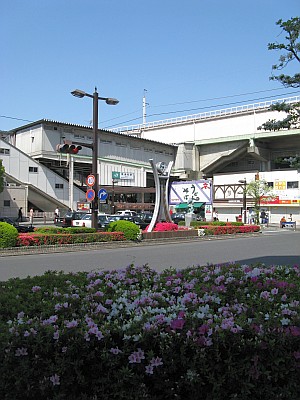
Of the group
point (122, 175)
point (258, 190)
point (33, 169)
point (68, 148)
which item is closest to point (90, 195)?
point (68, 148)

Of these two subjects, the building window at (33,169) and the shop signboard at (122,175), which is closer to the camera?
the building window at (33,169)

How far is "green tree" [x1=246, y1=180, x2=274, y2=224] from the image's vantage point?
161 feet

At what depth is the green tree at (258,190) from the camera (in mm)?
49156

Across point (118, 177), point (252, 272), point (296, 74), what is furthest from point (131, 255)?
point (118, 177)

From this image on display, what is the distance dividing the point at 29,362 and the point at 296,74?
6.66m

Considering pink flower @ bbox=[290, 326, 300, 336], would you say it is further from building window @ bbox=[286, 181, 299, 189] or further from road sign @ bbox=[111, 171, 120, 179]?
road sign @ bbox=[111, 171, 120, 179]

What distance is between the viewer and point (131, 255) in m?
14.8

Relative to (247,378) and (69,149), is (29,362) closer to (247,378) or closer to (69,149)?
(247,378)

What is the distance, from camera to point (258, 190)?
50.1 meters

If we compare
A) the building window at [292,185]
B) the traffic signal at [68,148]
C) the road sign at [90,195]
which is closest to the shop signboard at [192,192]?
the building window at [292,185]

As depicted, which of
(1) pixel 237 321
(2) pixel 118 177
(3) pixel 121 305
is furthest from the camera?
(2) pixel 118 177

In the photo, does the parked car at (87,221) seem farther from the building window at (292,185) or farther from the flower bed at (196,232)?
the building window at (292,185)

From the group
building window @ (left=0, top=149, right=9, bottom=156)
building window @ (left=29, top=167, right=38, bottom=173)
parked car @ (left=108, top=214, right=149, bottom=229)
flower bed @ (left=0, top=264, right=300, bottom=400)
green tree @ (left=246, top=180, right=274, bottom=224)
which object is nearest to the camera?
flower bed @ (left=0, top=264, right=300, bottom=400)

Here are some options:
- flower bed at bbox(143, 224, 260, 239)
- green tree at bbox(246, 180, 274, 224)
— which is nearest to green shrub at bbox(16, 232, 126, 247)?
flower bed at bbox(143, 224, 260, 239)
